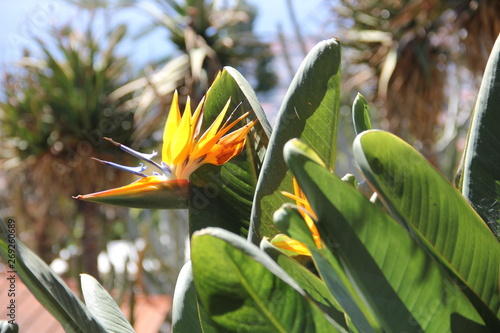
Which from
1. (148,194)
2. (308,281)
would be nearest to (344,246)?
(308,281)

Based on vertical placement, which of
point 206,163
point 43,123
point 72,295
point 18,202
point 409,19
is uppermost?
point 409,19

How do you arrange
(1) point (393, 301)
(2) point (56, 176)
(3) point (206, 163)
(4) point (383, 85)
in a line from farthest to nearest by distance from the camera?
(2) point (56, 176)
(4) point (383, 85)
(3) point (206, 163)
(1) point (393, 301)

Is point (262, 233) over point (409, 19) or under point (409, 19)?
under

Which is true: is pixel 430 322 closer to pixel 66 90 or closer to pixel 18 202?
pixel 66 90

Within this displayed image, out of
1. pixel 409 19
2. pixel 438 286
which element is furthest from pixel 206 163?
pixel 409 19

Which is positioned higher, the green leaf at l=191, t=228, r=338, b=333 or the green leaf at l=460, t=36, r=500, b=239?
the green leaf at l=460, t=36, r=500, b=239

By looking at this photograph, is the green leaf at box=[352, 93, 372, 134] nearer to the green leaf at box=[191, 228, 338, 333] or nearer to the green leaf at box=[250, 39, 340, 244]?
the green leaf at box=[250, 39, 340, 244]

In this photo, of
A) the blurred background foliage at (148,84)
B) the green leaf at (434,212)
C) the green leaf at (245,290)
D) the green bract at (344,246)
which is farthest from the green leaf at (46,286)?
the blurred background foliage at (148,84)

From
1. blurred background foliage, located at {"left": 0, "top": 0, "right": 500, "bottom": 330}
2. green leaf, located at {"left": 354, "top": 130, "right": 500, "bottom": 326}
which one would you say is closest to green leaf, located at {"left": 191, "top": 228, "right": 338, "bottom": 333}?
green leaf, located at {"left": 354, "top": 130, "right": 500, "bottom": 326}
